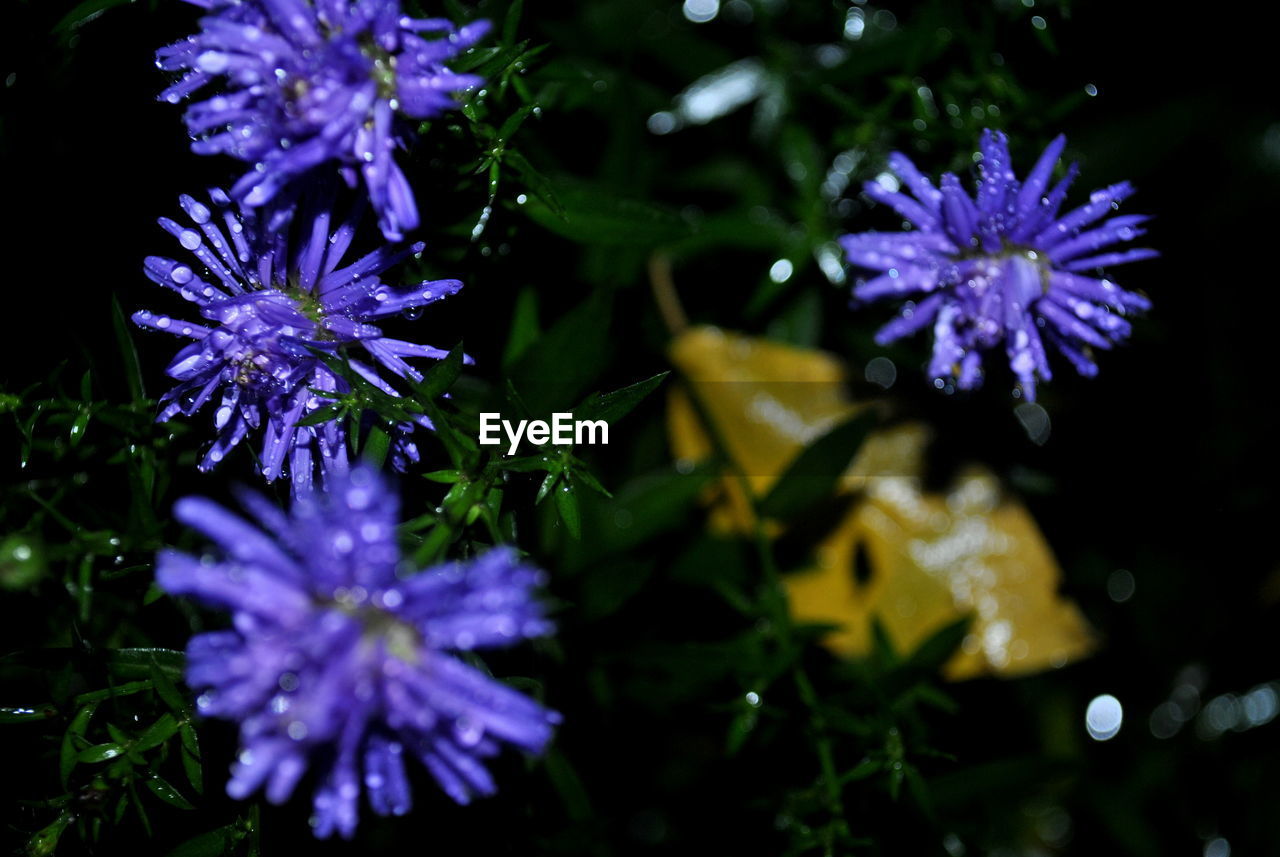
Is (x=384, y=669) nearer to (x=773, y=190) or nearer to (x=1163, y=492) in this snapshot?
(x=773, y=190)

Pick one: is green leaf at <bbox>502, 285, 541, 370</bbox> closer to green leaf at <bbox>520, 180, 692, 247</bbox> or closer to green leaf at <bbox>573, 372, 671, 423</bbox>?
green leaf at <bbox>520, 180, 692, 247</bbox>

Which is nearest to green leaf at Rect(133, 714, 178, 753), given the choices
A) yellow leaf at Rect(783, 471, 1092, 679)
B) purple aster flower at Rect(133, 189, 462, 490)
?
purple aster flower at Rect(133, 189, 462, 490)

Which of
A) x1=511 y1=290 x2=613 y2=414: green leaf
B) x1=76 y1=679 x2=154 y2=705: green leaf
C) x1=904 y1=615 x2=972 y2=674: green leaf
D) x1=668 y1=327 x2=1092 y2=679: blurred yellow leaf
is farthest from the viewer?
x1=668 y1=327 x2=1092 y2=679: blurred yellow leaf

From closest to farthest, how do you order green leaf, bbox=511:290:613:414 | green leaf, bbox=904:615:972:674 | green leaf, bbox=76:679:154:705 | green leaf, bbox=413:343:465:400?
1. green leaf, bbox=413:343:465:400
2. green leaf, bbox=76:679:154:705
3. green leaf, bbox=511:290:613:414
4. green leaf, bbox=904:615:972:674

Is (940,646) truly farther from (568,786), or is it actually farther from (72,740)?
(72,740)

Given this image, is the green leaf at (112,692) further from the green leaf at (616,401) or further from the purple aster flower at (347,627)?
the green leaf at (616,401)

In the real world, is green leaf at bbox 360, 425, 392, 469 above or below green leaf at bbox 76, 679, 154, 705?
above

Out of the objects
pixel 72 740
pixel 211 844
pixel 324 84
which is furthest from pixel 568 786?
pixel 324 84
